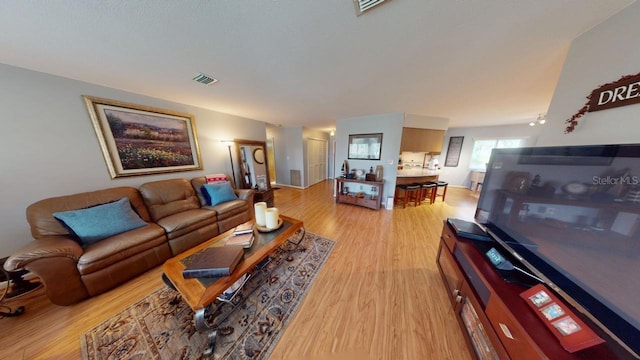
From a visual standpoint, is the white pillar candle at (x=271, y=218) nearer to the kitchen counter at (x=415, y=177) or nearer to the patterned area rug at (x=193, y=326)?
the patterned area rug at (x=193, y=326)

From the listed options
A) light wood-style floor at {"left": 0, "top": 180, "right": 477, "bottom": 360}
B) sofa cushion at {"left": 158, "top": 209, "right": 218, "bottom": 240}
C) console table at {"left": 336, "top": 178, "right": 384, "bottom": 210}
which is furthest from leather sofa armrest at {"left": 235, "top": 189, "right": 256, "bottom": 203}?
console table at {"left": 336, "top": 178, "right": 384, "bottom": 210}

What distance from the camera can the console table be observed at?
11.0ft

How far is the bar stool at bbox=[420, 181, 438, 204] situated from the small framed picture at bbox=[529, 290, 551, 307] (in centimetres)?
313

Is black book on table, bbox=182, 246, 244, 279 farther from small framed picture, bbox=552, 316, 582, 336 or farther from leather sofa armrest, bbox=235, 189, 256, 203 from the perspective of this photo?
small framed picture, bbox=552, 316, 582, 336

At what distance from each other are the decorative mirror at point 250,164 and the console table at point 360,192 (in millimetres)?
1811

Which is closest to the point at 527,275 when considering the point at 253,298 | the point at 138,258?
the point at 253,298

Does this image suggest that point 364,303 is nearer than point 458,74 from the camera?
Yes

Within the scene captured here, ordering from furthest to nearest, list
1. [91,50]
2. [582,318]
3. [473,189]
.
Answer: [473,189], [91,50], [582,318]

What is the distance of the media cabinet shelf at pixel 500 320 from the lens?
0.62 m

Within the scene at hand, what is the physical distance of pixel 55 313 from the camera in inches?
52.0

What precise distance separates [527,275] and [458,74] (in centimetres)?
185

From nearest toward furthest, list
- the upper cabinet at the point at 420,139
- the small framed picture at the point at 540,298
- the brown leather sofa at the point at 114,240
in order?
the small framed picture at the point at 540,298, the brown leather sofa at the point at 114,240, the upper cabinet at the point at 420,139

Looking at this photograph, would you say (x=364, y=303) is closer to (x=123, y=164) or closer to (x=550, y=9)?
(x=550, y=9)

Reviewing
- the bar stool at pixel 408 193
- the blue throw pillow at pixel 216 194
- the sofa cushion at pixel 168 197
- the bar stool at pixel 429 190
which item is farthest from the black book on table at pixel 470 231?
the sofa cushion at pixel 168 197
